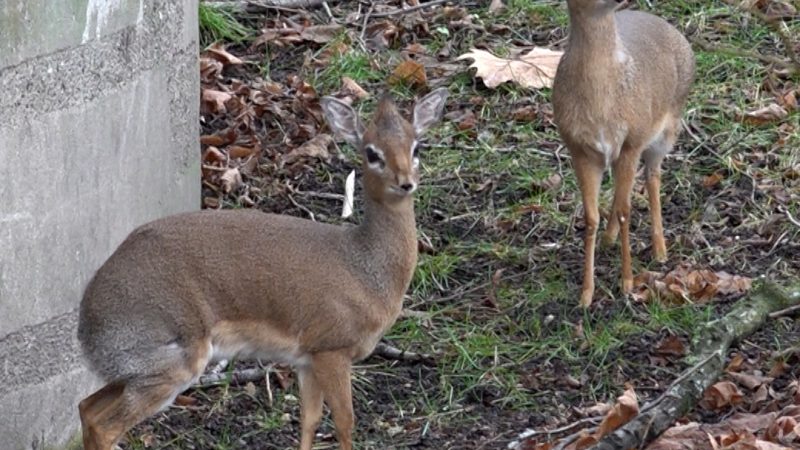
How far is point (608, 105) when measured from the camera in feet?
19.4

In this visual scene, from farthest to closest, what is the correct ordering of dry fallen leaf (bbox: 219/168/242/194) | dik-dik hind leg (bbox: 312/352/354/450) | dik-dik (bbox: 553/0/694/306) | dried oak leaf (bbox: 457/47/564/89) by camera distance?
dried oak leaf (bbox: 457/47/564/89)
dry fallen leaf (bbox: 219/168/242/194)
dik-dik (bbox: 553/0/694/306)
dik-dik hind leg (bbox: 312/352/354/450)

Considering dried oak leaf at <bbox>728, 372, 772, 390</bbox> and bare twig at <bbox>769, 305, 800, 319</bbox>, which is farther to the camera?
bare twig at <bbox>769, 305, 800, 319</bbox>

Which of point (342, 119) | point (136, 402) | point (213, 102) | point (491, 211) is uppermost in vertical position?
point (342, 119)

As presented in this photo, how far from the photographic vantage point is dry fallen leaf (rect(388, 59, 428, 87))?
25.2ft

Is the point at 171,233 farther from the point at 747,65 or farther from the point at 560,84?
the point at 747,65

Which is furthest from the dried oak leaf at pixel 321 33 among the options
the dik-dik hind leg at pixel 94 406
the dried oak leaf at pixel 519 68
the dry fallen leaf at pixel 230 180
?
the dik-dik hind leg at pixel 94 406

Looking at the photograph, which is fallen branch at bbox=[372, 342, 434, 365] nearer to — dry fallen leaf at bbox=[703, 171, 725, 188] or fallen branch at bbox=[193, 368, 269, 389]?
fallen branch at bbox=[193, 368, 269, 389]

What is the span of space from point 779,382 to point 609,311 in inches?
34.7

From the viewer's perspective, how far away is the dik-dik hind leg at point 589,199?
600 centimetres

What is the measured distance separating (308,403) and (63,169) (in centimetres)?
99

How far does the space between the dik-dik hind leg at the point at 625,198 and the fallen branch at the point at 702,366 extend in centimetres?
51

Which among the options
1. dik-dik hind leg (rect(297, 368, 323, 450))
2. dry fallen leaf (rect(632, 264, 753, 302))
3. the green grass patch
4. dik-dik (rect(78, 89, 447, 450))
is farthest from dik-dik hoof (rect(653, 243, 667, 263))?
the green grass patch

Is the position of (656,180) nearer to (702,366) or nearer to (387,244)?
(702,366)

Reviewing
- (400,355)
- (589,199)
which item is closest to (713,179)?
(589,199)
